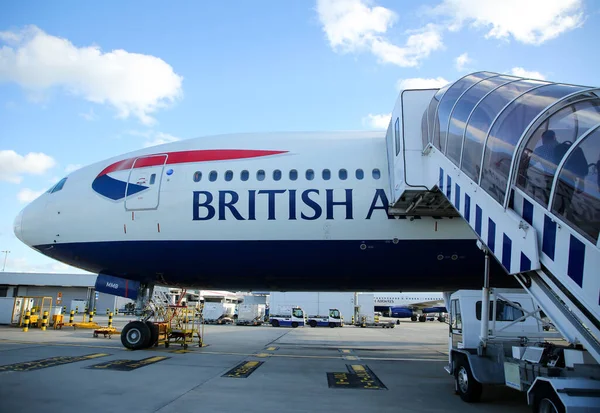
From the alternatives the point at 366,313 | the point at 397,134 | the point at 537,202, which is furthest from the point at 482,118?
the point at 366,313

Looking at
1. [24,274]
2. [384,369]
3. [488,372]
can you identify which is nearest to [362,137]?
[384,369]

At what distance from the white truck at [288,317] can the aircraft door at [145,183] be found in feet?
94.3

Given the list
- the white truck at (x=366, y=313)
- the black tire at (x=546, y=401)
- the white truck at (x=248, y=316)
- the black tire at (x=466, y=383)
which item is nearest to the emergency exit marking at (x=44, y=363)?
the black tire at (x=466, y=383)

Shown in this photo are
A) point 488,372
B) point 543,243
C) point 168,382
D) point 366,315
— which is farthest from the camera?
point 366,315

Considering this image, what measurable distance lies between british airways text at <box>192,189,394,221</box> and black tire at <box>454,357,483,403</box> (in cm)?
436

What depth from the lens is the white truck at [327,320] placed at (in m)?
41.5

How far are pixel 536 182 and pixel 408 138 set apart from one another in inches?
193

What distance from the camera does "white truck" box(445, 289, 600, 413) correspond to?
16.0ft

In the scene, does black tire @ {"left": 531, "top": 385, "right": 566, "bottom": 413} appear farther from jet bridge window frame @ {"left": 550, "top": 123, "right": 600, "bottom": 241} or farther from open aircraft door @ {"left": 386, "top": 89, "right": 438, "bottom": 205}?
open aircraft door @ {"left": 386, "top": 89, "right": 438, "bottom": 205}

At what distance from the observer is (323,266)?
12.2m

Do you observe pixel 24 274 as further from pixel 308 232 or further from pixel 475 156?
pixel 475 156

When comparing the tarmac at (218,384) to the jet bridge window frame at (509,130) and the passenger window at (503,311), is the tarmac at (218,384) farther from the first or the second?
the jet bridge window frame at (509,130)

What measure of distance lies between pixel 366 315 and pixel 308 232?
1422 inches

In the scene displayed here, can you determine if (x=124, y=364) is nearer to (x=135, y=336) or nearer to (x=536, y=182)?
(x=135, y=336)
